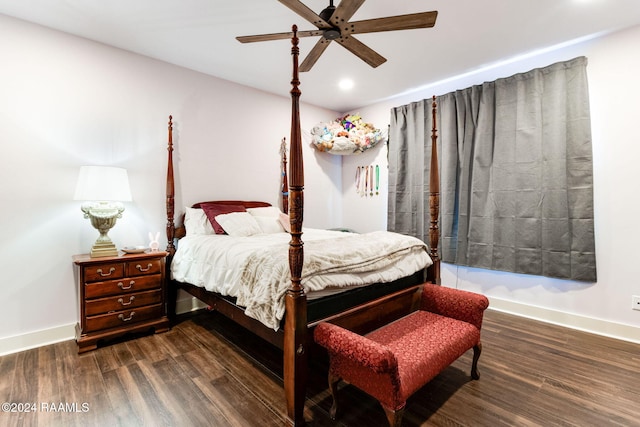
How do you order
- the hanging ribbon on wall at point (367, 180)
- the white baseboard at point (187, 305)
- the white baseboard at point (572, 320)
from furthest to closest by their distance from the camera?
the hanging ribbon on wall at point (367, 180)
the white baseboard at point (187, 305)
the white baseboard at point (572, 320)

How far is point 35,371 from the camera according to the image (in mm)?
2170

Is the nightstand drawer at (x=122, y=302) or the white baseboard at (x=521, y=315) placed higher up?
the nightstand drawer at (x=122, y=302)

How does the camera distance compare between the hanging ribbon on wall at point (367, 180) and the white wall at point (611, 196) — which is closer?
the white wall at point (611, 196)

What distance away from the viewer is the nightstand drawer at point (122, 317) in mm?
2484

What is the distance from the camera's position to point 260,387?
1.99 meters

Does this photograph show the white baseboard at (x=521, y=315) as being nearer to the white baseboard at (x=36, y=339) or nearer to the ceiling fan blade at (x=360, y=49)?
the white baseboard at (x=36, y=339)

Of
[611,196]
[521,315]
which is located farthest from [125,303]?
[611,196]

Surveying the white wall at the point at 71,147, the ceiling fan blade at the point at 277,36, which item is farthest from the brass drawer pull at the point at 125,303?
the ceiling fan blade at the point at 277,36

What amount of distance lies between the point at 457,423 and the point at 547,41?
329 centimetres

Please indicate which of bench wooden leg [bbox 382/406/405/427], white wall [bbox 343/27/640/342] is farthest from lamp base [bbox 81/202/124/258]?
white wall [bbox 343/27/640/342]

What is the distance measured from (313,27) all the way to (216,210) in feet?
6.66

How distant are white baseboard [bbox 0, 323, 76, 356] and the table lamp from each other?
0.77 metres

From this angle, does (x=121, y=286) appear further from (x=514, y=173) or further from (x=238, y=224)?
(x=514, y=173)

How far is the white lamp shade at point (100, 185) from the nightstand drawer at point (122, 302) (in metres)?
0.84
